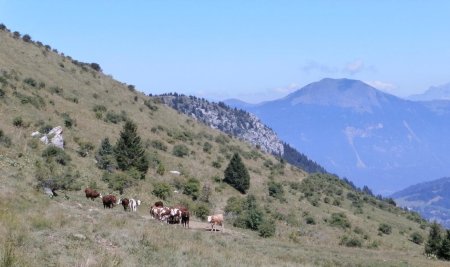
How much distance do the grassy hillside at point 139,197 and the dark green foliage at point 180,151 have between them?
0.56m

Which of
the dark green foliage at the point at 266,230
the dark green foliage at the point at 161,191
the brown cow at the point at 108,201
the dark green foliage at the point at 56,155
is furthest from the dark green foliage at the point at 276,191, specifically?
the brown cow at the point at 108,201

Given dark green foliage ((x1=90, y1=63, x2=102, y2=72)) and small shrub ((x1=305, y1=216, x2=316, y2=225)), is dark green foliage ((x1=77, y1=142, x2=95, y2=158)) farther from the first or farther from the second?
dark green foliage ((x1=90, y1=63, x2=102, y2=72))

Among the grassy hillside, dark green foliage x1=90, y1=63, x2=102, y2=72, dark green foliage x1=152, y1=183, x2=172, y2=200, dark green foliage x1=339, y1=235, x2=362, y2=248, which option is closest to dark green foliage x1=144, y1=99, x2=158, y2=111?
the grassy hillside

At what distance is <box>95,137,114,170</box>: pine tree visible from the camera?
44844 mm

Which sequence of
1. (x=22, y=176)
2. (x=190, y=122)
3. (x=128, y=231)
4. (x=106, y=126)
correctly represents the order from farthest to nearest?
1. (x=190, y=122)
2. (x=106, y=126)
3. (x=22, y=176)
4. (x=128, y=231)

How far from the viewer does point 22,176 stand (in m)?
27.9

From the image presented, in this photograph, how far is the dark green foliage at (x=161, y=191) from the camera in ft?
142

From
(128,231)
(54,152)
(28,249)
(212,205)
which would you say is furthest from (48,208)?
(212,205)

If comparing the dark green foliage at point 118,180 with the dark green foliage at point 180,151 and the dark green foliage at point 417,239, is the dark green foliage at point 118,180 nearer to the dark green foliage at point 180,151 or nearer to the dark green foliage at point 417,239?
the dark green foliage at point 180,151

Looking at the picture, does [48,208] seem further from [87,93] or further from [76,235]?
[87,93]

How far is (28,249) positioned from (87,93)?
62.6m

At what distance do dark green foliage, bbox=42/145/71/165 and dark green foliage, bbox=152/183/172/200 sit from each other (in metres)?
7.82

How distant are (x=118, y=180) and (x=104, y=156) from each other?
567cm

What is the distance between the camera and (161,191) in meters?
43.6
